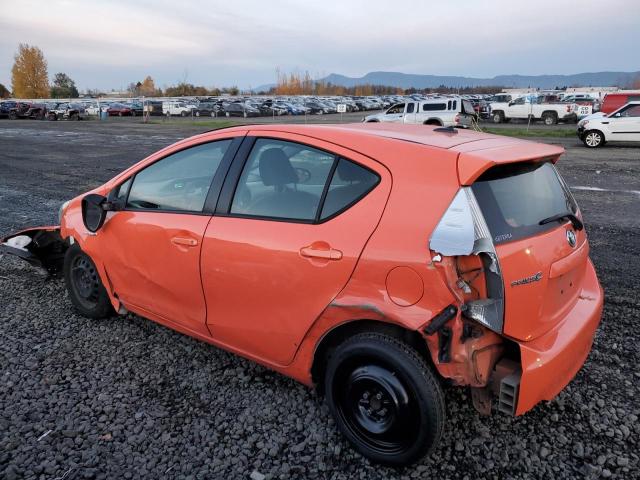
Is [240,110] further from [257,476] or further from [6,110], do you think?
[257,476]

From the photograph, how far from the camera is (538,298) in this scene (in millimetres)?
2287

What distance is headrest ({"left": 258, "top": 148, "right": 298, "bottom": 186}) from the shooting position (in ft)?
9.46

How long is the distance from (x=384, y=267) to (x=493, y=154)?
0.77 m

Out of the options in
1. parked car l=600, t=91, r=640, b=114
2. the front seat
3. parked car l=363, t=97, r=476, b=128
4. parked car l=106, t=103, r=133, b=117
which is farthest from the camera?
parked car l=106, t=103, r=133, b=117

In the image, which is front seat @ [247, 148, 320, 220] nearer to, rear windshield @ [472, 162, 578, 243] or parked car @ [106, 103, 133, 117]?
rear windshield @ [472, 162, 578, 243]

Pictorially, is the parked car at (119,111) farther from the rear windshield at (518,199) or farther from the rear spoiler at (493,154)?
the rear windshield at (518,199)

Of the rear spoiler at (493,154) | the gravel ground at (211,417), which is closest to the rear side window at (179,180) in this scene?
the gravel ground at (211,417)

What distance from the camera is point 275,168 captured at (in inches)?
116

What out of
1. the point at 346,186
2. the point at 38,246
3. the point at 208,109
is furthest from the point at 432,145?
the point at 208,109

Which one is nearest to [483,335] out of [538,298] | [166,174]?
[538,298]

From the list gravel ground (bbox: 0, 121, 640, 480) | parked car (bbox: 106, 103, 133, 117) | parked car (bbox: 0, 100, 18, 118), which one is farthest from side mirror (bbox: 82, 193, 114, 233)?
parked car (bbox: 106, 103, 133, 117)

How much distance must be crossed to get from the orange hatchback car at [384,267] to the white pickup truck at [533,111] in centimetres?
3156

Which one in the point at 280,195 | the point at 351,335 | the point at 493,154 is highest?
the point at 493,154

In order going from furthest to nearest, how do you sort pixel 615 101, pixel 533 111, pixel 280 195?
pixel 533 111, pixel 615 101, pixel 280 195
